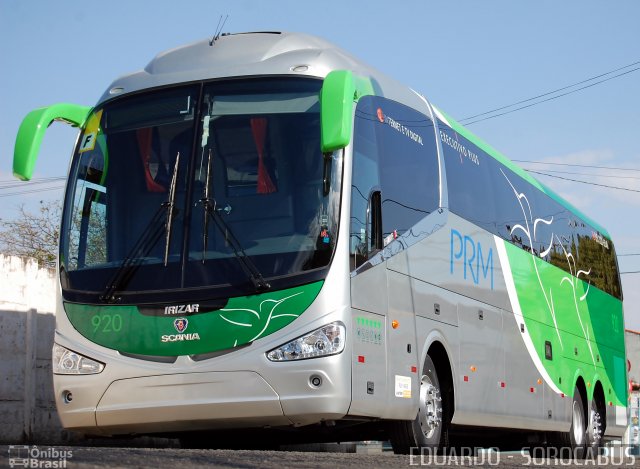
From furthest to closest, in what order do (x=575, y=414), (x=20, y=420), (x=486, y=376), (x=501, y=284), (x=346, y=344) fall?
(x=575, y=414), (x=20, y=420), (x=501, y=284), (x=486, y=376), (x=346, y=344)

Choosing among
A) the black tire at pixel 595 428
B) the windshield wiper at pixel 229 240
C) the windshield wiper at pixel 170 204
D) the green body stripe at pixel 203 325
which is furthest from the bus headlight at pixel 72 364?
the black tire at pixel 595 428

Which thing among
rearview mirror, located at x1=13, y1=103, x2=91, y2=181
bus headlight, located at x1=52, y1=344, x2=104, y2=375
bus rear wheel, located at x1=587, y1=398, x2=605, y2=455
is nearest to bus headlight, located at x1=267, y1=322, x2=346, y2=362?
bus headlight, located at x1=52, y1=344, x2=104, y2=375

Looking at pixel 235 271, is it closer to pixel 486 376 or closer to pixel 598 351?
pixel 486 376

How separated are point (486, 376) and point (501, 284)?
1365mm

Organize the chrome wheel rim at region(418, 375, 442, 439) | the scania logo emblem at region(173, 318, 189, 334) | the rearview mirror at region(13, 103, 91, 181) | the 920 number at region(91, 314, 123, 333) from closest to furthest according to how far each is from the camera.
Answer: the scania logo emblem at region(173, 318, 189, 334), the 920 number at region(91, 314, 123, 333), the rearview mirror at region(13, 103, 91, 181), the chrome wheel rim at region(418, 375, 442, 439)

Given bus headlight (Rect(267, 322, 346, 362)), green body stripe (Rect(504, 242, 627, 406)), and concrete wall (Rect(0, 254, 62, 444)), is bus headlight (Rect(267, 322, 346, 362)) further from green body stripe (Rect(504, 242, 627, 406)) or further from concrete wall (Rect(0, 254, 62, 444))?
concrete wall (Rect(0, 254, 62, 444))

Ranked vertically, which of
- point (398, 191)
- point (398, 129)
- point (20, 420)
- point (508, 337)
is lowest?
point (20, 420)

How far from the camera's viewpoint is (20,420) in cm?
1567

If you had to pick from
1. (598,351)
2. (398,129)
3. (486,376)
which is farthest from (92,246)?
(598,351)

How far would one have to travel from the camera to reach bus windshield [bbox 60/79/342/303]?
30.8ft

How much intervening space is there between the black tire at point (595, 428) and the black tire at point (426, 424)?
642 cm

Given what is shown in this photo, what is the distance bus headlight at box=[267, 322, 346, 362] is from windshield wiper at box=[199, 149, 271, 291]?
20.8 inches

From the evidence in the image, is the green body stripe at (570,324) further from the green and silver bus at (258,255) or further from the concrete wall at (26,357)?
the concrete wall at (26,357)

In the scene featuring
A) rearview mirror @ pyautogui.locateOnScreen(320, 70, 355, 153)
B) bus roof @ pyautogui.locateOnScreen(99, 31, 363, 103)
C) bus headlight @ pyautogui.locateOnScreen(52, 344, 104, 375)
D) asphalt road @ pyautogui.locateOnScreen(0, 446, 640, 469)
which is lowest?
asphalt road @ pyautogui.locateOnScreen(0, 446, 640, 469)
